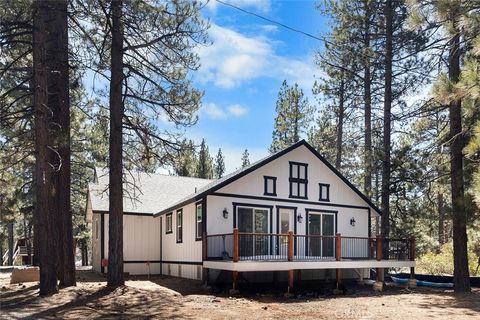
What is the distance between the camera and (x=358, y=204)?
2061 centimetres

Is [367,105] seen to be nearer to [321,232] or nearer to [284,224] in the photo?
[321,232]

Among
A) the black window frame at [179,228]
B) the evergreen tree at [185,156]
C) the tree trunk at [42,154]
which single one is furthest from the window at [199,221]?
the tree trunk at [42,154]

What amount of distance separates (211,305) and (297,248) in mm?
7162

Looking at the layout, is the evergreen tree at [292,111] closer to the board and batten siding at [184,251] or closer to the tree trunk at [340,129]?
the tree trunk at [340,129]

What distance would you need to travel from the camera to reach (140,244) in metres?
21.5

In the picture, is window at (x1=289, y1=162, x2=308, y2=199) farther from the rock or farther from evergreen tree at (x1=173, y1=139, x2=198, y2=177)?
the rock

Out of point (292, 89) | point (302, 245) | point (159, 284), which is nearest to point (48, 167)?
point (159, 284)

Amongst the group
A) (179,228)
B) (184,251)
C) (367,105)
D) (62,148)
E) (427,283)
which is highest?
(367,105)

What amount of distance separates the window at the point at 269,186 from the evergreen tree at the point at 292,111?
17.1 m

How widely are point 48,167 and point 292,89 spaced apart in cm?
2573

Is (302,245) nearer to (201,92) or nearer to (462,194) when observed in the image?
(462,194)

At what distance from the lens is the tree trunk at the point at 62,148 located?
13469mm

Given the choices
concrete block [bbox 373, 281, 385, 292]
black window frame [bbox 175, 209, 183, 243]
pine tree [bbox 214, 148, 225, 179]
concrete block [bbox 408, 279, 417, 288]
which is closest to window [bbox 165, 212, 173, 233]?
black window frame [bbox 175, 209, 183, 243]

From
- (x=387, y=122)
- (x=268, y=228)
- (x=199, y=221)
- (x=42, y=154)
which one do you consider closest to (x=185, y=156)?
(x=199, y=221)
